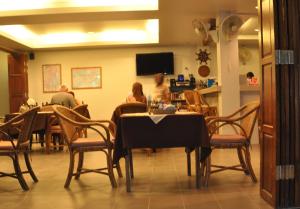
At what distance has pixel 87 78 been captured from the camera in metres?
11.0

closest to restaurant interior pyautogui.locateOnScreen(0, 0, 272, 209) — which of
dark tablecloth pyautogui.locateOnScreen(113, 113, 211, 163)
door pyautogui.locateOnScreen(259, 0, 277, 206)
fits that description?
dark tablecloth pyautogui.locateOnScreen(113, 113, 211, 163)

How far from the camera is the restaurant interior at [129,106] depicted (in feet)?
11.3

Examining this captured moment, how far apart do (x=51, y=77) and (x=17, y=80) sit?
3.56ft

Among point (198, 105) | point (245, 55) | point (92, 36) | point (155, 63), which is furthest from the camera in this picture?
point (245, 55)

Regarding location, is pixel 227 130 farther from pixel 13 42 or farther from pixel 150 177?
pixel 13 42

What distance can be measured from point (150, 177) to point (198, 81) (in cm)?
703

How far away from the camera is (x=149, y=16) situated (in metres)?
6.88

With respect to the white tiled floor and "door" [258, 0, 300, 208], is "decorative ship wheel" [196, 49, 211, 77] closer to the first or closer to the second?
the white tiled floor

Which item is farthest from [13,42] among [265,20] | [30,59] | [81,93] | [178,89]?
[265,20]

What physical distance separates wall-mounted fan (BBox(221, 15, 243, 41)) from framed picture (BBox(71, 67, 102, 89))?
5.06m

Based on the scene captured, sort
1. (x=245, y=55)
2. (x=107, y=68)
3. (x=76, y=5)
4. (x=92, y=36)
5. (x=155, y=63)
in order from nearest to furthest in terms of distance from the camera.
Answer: (x=76, y=5)
(x=92, y=36)
(x=155, y=63)
(x=107, y=68)
(x=245, y=55)

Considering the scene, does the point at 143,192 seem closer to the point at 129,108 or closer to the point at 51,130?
the point at 129,108

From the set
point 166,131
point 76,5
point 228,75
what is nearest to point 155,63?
point 228,75

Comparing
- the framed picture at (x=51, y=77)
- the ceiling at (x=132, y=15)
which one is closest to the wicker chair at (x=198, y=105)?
the ceiling at (x=132, y=15)
